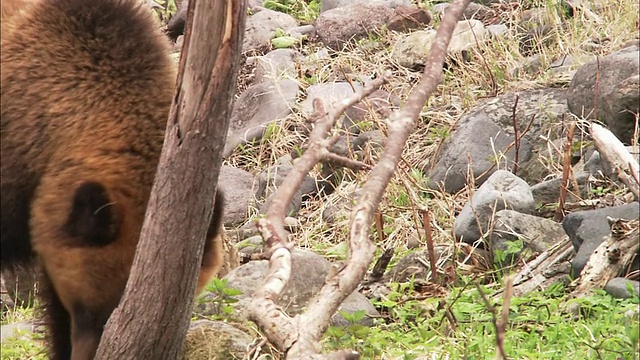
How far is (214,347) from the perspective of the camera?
444 cm

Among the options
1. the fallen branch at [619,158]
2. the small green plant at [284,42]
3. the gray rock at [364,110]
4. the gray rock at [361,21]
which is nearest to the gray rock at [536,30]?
the gray rock at [361,21]

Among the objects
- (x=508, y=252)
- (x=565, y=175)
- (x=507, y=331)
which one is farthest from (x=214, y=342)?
(x=565, y=175)

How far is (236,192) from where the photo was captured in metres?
7.46

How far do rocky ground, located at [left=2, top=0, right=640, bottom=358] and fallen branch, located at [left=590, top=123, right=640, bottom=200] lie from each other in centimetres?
44

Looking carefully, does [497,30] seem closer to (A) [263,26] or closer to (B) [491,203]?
(A) [263,26]

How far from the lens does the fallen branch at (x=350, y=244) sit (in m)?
3.01

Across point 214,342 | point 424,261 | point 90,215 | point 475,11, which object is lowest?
point 424,261

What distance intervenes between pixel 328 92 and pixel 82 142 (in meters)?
4.66

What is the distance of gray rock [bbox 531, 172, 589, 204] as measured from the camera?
5.89 metres

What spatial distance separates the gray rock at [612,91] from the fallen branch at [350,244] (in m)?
2.45

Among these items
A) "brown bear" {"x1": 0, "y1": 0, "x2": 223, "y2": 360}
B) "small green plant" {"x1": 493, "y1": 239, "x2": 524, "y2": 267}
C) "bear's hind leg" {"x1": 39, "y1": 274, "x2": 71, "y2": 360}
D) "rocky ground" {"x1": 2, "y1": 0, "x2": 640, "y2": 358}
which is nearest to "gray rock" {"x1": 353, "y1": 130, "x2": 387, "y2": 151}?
"rocky ground" {"x1": 2, "y1": 0, "x2": 640, "y2": 358}

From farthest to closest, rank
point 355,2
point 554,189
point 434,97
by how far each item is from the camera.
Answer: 1. point 355,2
2. point 434,97
3. point 554,189

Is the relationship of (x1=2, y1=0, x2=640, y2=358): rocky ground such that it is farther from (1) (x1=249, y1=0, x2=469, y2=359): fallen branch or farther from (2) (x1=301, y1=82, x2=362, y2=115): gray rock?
(1) (x1=249, y1=0, x2=469, y2=359): fallen branch

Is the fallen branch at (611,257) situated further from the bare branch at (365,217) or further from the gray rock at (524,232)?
the bare branch at (365,217)
